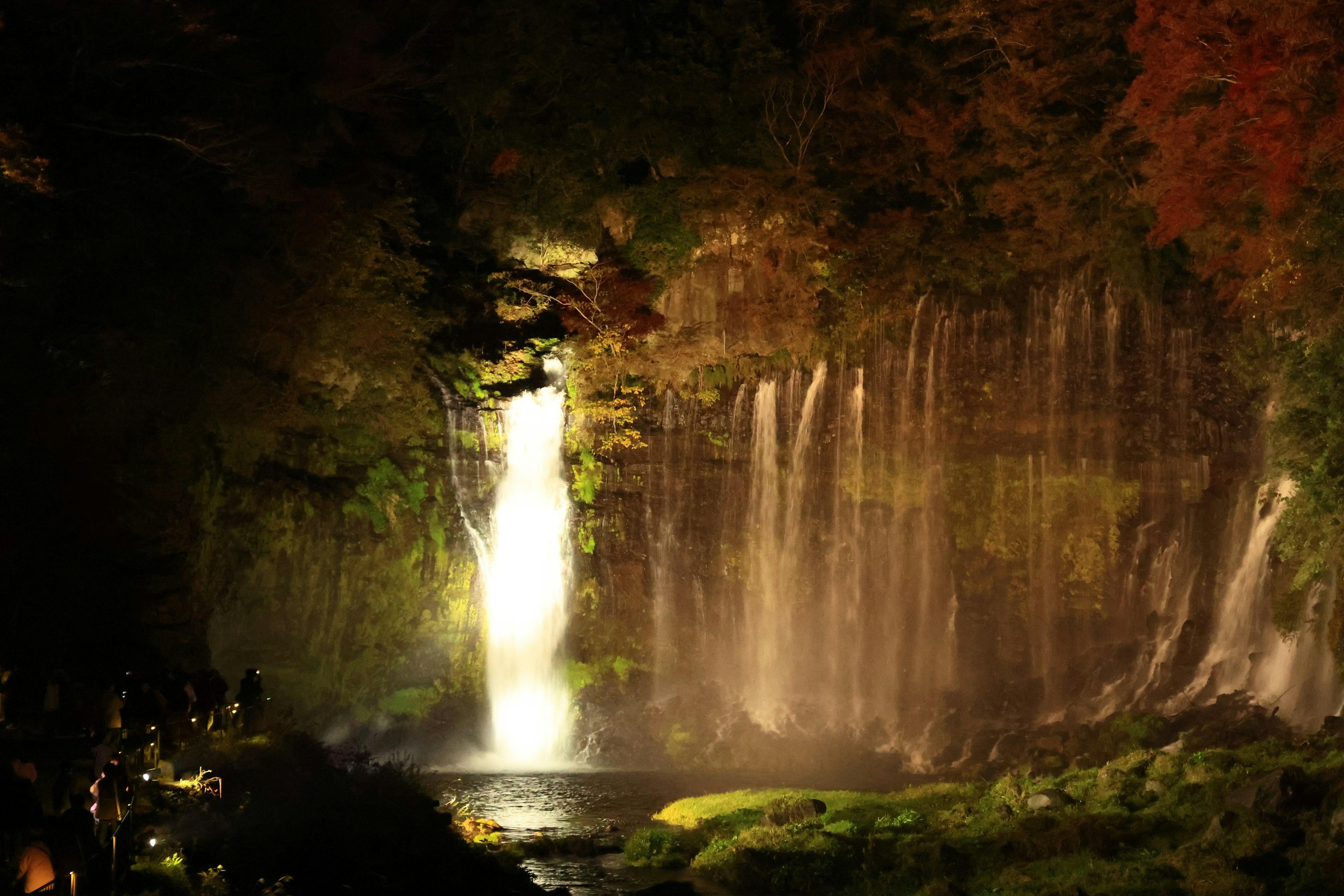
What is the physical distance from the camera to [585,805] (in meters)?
18.8

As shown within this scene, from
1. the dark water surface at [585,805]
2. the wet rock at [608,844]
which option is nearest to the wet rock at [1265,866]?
the dark water surface at [585,805]

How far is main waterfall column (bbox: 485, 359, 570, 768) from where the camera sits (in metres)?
24.2

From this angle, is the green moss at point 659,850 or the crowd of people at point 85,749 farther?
the green moss at point 659,850

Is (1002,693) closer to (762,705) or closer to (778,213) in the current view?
(762,705)

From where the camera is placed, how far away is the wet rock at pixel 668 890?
12562mm

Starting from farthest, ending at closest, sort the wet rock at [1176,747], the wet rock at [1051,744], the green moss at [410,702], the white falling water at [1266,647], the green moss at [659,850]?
the green moss at [410,702], the wet rock at [1051,744], the white falling water at [1266,647], the wet rock at [1176,747], the green moss at [659,850]

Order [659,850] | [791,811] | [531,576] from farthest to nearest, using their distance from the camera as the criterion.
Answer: [531,576], [791,811], [659,850]

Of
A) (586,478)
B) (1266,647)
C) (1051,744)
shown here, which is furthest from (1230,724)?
(586,478)

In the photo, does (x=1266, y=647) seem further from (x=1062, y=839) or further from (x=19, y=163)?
(x=19, y=163)

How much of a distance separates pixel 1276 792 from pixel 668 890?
685 centimetres

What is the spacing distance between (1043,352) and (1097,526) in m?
3.94

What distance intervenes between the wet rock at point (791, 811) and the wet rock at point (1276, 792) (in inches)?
201

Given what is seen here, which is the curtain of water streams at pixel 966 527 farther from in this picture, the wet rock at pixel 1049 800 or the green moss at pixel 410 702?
the wet rock at pixel 1049 800

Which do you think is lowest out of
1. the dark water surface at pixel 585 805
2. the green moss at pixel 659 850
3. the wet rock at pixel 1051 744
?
the dark water surface at pixel 585 805
